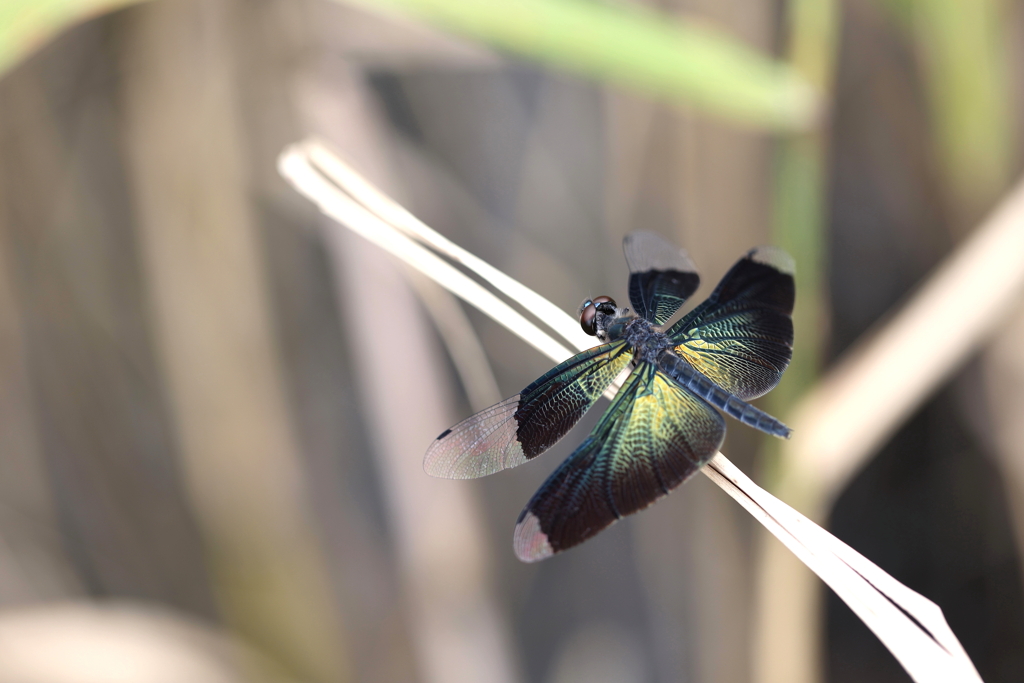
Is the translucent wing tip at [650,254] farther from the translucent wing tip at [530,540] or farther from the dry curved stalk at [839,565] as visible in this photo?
the translucent wing tip at [530,540]

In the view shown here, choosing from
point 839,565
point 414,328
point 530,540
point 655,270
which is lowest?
point 839,565

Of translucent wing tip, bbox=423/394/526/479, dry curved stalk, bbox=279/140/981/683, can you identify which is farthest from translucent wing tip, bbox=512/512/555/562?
dry curved stalk, bbox=279/140/981/683

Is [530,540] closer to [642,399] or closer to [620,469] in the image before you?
[620,469]

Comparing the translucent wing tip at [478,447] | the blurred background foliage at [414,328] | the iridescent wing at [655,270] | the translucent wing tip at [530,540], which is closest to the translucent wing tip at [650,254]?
the iridescent wing at [655,270]

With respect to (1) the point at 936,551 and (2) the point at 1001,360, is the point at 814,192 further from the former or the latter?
(1) the point at 936,551

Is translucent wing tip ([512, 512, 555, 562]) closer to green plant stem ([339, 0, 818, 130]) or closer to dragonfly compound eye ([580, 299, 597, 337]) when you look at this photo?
dragonfly compound eye ([580, 299, 597, 337])

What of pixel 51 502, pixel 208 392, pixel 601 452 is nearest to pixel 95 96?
pixel 208 392

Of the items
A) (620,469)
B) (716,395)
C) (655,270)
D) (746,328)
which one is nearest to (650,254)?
(655,270)
